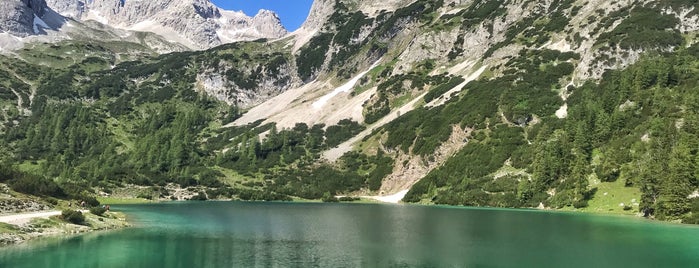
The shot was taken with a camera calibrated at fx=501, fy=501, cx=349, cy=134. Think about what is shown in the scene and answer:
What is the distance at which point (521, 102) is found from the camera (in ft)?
573

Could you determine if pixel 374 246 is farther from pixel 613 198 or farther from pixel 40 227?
pixel 613 198

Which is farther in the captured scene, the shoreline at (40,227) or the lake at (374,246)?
the shoreline at (40,227)

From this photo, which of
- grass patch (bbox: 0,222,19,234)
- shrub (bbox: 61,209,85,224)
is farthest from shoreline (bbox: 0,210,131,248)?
shrub (bbox: 61,209,85,224)

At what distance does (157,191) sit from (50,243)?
446 feet

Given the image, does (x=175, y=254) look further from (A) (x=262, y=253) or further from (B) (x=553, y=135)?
(B) (x=553, y=135)

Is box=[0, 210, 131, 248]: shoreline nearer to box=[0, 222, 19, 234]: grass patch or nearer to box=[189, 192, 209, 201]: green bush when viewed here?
box=[0, 222, 19, 234]: grass patch

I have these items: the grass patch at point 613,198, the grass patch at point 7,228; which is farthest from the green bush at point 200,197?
the grass patch at point 7,228

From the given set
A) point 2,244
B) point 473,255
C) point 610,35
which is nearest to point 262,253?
point 473,255

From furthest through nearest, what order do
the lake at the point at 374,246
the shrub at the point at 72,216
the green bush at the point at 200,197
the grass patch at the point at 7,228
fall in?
the green bush at the point at 200,197 < the shrub at the point at 72,216 < the grass patch at the point at 7,228 < the lake at the point at 374,246

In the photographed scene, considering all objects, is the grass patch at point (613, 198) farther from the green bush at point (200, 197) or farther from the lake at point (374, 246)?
the green bush at point (200, 197)

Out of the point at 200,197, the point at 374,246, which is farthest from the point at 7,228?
the point at 200,197

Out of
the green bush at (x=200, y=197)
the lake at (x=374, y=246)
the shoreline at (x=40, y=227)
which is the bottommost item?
the lake at (x=374, y=246)

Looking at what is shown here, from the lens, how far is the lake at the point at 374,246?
143 feet

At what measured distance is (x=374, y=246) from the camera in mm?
54781
